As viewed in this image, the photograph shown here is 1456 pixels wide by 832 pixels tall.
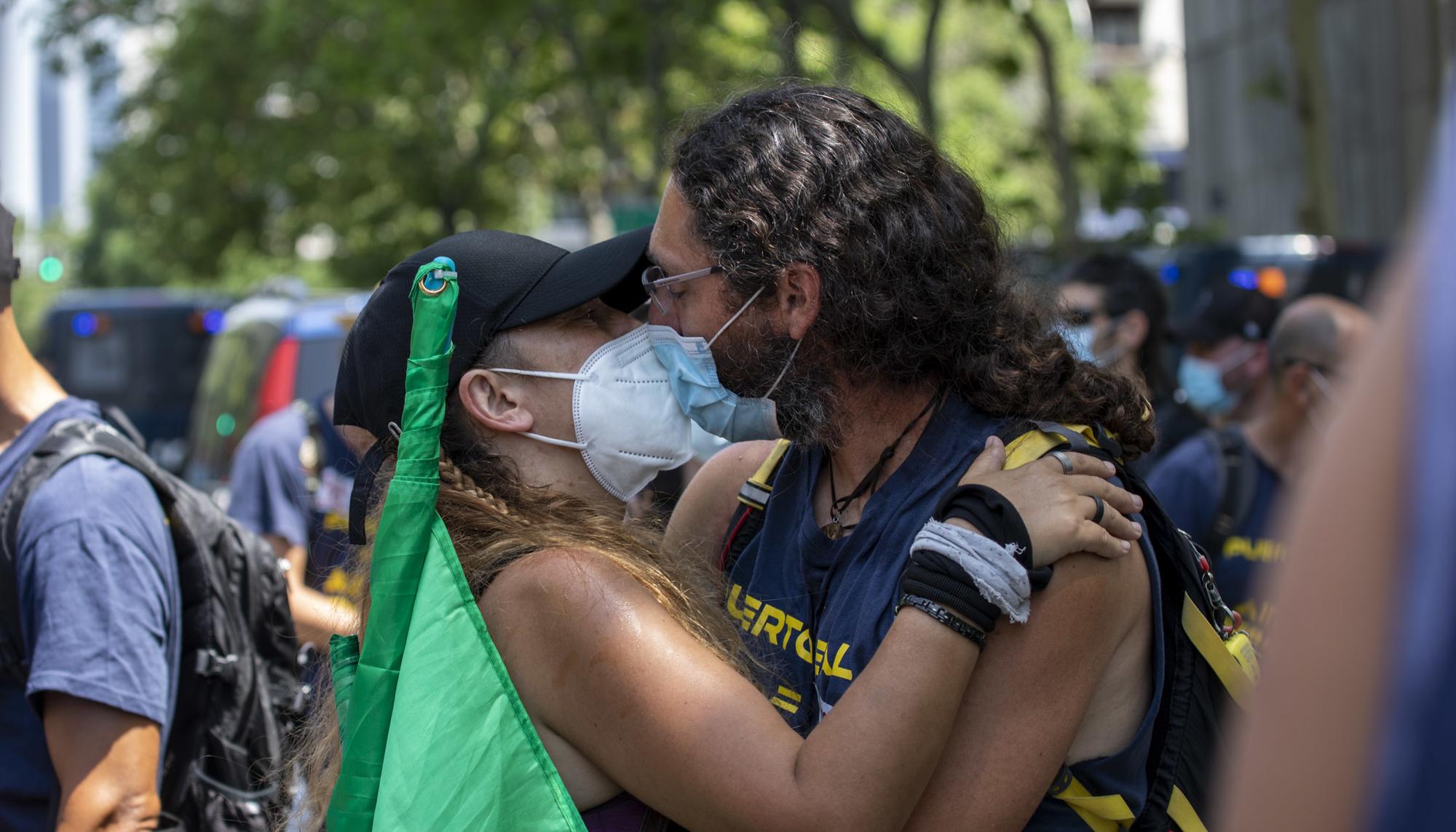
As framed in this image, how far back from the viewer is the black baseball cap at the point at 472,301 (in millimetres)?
2074

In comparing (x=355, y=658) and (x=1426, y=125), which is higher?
(x=355, y=658)

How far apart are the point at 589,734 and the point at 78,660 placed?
1178 mm

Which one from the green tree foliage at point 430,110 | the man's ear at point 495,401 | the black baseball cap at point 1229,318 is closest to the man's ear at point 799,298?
the man's ear at point 495,401

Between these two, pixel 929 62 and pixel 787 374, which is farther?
pixel 929 62

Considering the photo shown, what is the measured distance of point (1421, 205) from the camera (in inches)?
24.1

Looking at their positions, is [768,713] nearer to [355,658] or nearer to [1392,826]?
[355,658]

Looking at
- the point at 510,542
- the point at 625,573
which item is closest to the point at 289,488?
the point at 510,542

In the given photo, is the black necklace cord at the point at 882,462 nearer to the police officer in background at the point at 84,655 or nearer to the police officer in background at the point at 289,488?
the police officer in background at the point at 84,655

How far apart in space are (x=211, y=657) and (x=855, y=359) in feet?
5.10

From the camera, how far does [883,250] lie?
204 cm

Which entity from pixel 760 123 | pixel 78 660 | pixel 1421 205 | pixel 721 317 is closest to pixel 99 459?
pixel 78 660

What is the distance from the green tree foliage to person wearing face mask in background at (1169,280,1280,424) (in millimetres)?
6001

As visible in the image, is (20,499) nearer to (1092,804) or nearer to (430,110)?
(1092,804)

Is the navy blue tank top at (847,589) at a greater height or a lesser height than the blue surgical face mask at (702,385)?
lesser
